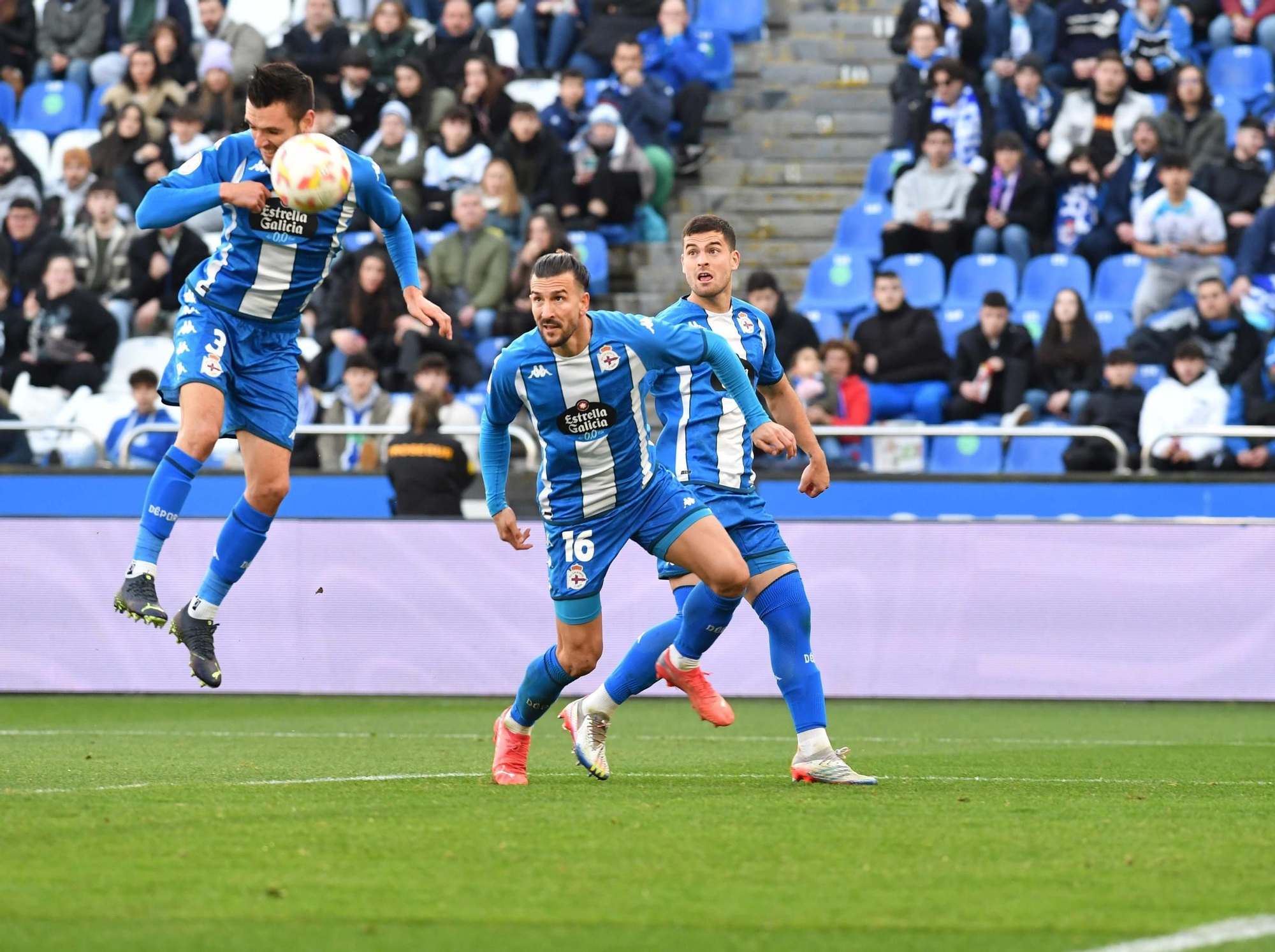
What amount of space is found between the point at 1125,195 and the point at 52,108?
11379mm

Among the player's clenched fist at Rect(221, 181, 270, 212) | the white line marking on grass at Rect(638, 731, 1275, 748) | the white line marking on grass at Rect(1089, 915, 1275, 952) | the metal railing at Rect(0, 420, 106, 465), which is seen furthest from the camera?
the metal railing at Rect(0, 420, 106, 465)

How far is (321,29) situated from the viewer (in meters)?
19.0

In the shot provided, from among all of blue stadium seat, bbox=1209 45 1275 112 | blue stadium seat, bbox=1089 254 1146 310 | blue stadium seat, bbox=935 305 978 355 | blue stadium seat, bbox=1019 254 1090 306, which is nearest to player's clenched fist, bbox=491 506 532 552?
blue stadium seat, bbox=935 305 978 355

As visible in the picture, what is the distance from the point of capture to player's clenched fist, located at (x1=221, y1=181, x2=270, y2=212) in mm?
7270

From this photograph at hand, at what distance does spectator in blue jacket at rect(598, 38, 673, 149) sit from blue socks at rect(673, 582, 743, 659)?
10.6 m

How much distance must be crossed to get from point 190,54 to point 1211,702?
41.0 feet

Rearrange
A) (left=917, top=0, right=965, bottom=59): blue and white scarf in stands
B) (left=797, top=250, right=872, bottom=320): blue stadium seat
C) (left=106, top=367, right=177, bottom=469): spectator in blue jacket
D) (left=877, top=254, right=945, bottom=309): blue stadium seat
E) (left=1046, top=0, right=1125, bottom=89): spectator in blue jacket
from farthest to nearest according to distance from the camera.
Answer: (left=917, top=0, right=965, bottom=59): blue and white scarf in stands
(left=1046, top=0, right=1125, bottom=89): spectator in blue jacket
(left=797, top=250, right=872, bottom=320): blue stadium seat
(left=877, top=254, right=945, bottom=309): blue stadium seat
(left=106, top=367, right=177, bottom=469): spectator in blue jacket

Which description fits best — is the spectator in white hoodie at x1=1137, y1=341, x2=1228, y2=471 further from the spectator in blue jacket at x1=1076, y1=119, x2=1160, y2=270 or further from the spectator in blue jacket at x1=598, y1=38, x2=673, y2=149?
the spectator in blue jacket at x1=598, y1=38, x2=673, y2=149

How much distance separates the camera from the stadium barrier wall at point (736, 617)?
42.2 ft

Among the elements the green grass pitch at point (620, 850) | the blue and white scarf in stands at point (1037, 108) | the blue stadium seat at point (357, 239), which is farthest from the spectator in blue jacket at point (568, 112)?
the green grass pitch at point (620, 850)

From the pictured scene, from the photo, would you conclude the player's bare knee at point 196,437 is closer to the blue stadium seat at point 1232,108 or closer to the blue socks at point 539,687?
the blue socks at point 539,687

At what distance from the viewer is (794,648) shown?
747 cm

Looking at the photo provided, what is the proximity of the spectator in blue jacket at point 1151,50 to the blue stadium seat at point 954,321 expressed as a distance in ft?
11.3

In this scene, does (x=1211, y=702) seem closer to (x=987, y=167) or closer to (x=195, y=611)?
(x=987, y=167)
